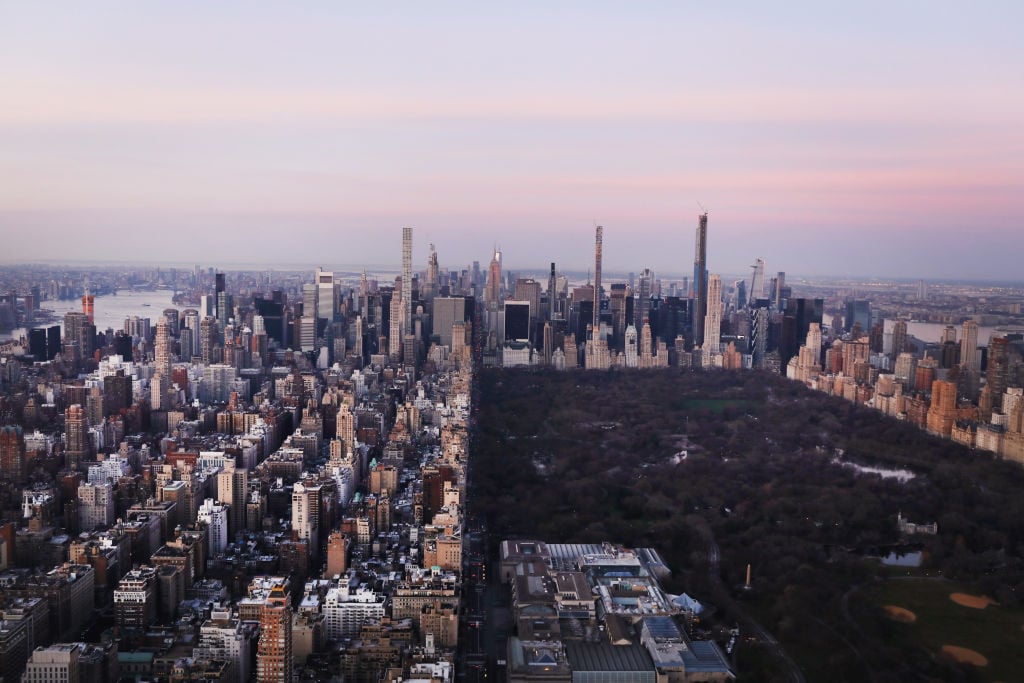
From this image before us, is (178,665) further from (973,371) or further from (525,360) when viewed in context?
(525,360)

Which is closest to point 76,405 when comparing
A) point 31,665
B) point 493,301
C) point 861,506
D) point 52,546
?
point 52,546

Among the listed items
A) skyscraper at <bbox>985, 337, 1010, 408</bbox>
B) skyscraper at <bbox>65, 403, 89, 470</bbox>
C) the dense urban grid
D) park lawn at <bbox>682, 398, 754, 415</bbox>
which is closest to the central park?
park lawn at <bbox>682, 398, 754, 415</bbox>

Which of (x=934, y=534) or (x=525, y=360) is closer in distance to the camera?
(x=934, y=534)

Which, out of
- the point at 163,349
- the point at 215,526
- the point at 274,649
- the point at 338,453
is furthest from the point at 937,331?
the point at 163,349

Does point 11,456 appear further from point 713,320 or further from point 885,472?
point 713,320

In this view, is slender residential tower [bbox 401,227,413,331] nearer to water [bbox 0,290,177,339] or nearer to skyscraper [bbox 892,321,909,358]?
water [bbox 0,290,177,339]

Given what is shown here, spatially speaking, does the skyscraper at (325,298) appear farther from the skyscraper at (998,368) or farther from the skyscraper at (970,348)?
the skyscraper at (998,368)
